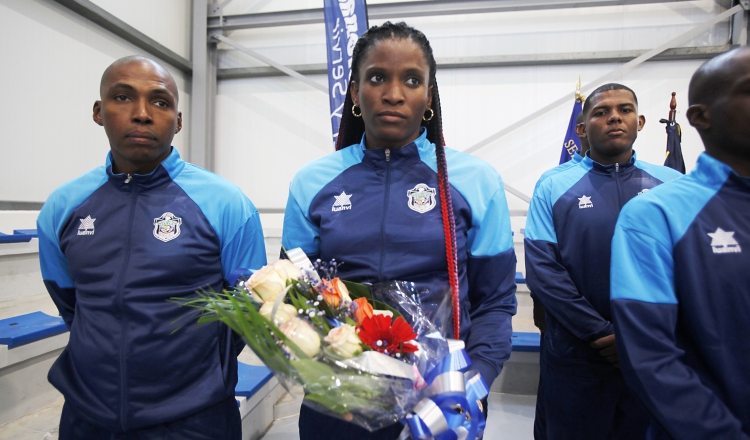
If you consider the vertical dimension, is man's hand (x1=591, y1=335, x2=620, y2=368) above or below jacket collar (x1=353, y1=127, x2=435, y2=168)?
below

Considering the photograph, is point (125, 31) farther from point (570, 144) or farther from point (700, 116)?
point (700, 116)

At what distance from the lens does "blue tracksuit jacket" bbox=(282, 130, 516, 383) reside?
3.27 ft

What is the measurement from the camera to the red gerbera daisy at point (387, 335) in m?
0.71

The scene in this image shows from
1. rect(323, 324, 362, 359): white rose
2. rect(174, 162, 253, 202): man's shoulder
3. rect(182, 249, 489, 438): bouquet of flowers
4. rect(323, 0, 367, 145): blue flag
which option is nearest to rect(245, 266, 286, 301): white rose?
rect(182, 249, 489, 438): bouquet of flowers

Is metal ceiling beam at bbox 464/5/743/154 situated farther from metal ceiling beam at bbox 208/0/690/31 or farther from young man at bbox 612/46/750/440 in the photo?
young man at bbox 612/46/750/440

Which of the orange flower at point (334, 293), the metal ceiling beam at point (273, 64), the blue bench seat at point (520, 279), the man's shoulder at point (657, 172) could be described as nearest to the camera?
the orange flower at point (334, 293)

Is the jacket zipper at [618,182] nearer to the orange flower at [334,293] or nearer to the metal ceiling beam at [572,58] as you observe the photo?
the orange flower at [334,293]

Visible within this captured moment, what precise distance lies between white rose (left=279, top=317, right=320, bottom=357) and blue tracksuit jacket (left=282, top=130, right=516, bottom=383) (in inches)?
11.7

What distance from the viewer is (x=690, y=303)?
96 centimetres

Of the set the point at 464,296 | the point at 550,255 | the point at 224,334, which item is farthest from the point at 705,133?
the point at 224,334

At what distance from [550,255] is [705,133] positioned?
2.82ft

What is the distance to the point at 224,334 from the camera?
129 centimetres

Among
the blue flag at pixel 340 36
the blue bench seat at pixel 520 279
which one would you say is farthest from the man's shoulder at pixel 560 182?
the blue flag at pixel 340 36

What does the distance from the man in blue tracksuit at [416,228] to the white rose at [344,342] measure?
0.26 meters
